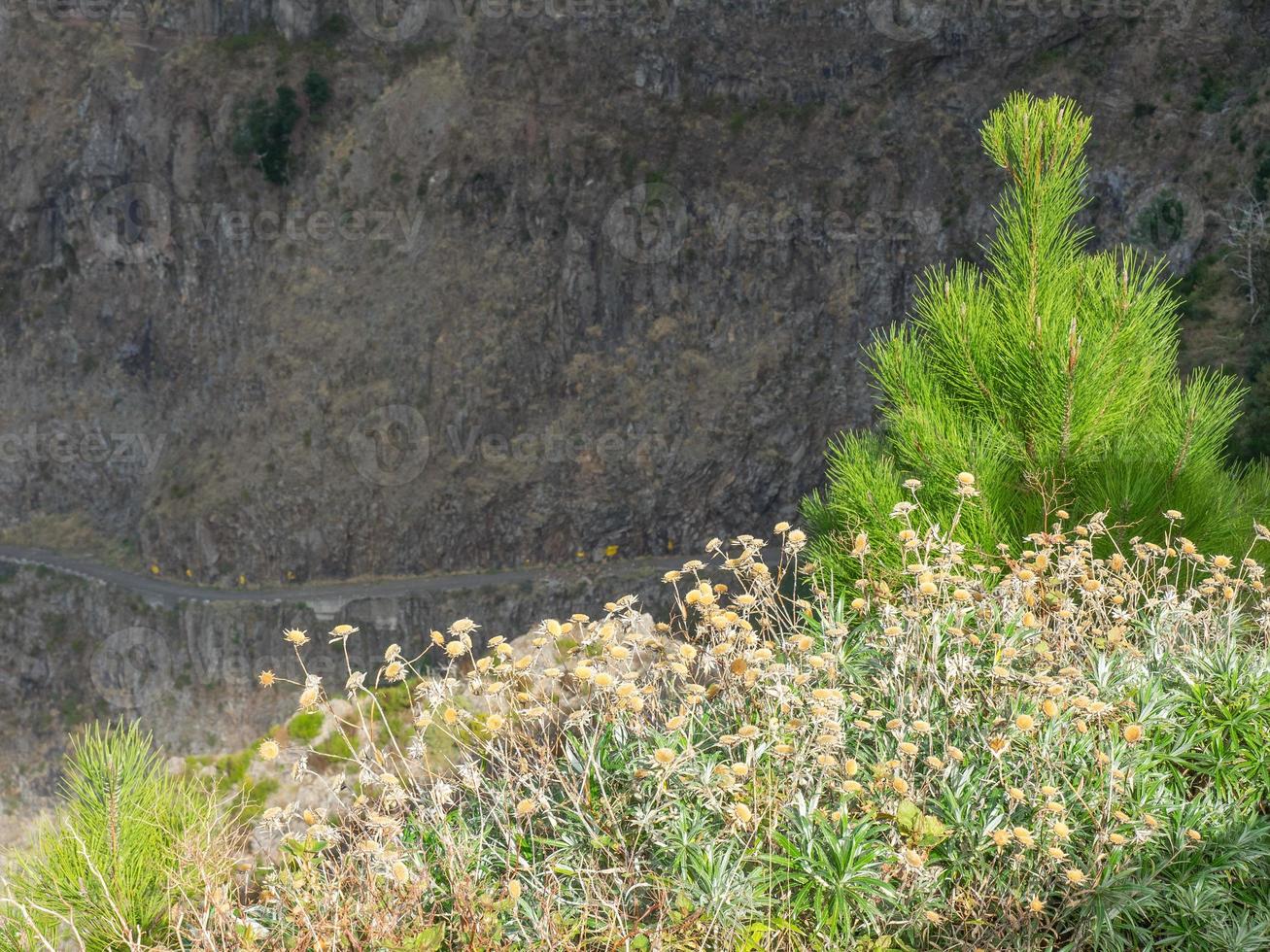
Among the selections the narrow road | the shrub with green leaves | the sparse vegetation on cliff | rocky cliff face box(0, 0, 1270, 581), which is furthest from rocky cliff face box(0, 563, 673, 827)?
the shrub with green leaves

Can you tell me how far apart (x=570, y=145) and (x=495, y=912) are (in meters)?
35.8

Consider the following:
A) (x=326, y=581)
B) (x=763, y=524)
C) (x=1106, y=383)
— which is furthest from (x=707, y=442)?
(x=1106, y=383)

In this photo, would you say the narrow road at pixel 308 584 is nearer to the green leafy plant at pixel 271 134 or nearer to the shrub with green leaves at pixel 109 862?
the green leafy plant at pixel 271 134

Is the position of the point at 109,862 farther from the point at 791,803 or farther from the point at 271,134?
the point at 271,134

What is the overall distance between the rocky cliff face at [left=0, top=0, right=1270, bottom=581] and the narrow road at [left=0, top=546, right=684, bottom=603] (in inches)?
23.8

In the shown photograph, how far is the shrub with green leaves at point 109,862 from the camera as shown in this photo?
3766 mm

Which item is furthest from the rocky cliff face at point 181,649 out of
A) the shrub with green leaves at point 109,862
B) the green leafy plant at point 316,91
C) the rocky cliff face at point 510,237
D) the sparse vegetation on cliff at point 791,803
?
the shrub with green leaves at point 109,862

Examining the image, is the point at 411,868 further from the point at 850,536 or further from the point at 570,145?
the point at 570,145

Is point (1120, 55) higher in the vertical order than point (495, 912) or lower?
higher

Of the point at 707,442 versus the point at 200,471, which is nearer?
the point at 707,442

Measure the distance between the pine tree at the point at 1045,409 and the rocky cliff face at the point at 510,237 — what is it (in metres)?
24.9

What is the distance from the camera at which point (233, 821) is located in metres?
4.50

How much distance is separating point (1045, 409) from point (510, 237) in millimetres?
33574

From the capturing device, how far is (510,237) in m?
37.8
